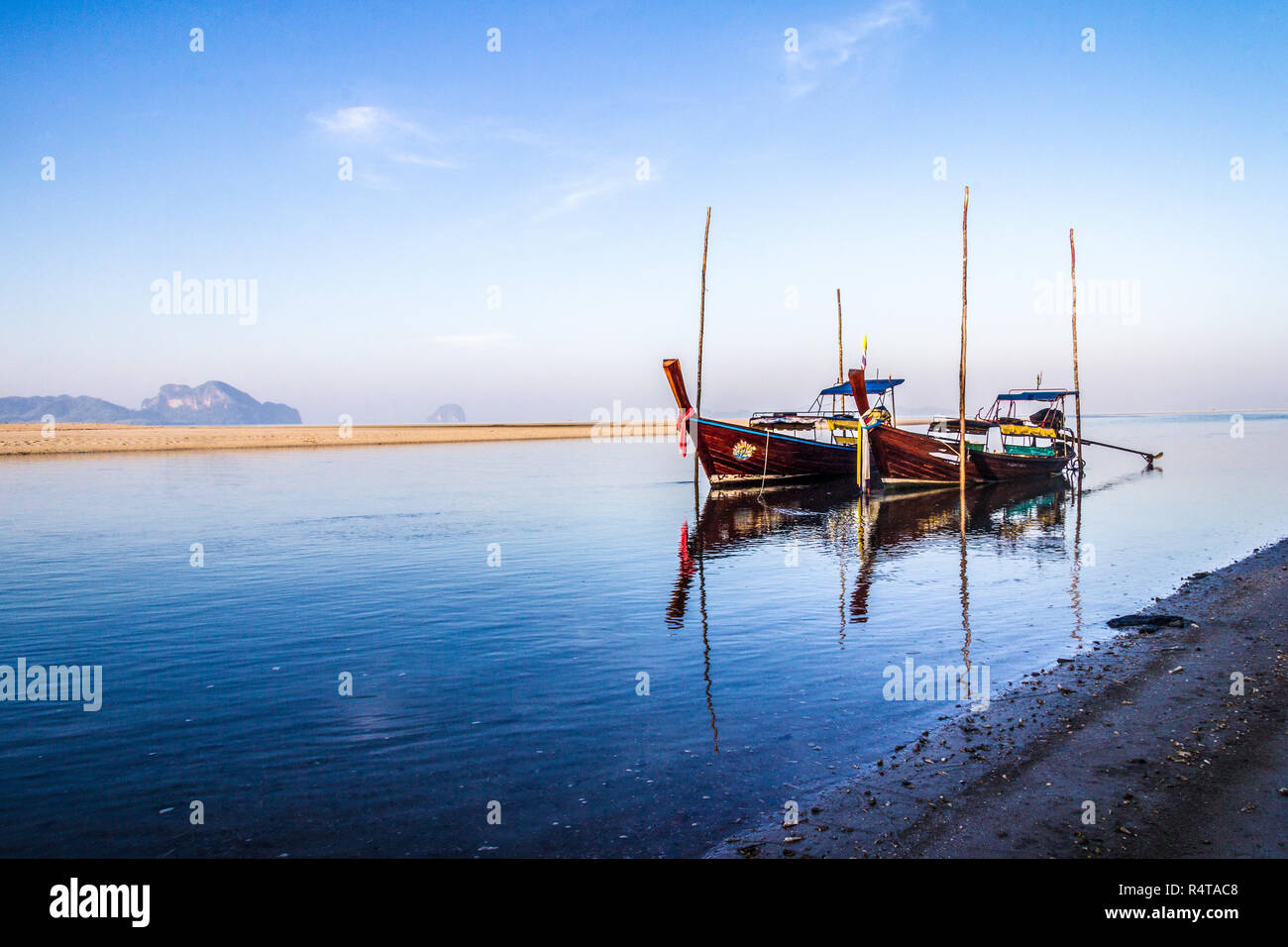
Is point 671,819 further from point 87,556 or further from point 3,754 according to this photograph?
point 87,556

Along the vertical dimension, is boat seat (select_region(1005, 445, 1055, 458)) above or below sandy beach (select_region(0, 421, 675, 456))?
below

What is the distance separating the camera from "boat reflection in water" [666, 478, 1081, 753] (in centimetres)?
1625

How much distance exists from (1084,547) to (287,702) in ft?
72.0

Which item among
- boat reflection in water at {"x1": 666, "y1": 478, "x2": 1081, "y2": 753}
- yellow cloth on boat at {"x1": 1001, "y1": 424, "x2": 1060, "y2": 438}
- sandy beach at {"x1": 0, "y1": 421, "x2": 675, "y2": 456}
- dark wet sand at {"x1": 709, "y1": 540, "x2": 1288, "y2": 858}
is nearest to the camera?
dark wet sand at {"x1": 709, "y1": 540, "x2": 1288, "y2": 858}

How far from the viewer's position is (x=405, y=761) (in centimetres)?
825

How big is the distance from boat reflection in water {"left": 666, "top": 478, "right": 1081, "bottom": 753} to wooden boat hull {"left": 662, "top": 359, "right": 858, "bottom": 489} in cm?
94

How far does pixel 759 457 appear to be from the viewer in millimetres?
40062

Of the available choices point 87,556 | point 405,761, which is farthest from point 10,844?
point 87,556

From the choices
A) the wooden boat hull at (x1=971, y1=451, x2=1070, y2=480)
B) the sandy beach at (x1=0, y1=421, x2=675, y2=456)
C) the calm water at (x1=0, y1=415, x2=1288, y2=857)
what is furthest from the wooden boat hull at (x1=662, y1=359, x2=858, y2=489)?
the sandy beach at (x1=0, y1=421, x2=675, y2=456)

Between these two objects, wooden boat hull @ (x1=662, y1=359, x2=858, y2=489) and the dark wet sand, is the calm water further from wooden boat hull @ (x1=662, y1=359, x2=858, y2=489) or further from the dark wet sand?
wooden boat hull @ (x1=662, y1=359, x2=858, y2=489)

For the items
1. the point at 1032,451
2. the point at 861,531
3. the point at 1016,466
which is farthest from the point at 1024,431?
A: the point at 861,531

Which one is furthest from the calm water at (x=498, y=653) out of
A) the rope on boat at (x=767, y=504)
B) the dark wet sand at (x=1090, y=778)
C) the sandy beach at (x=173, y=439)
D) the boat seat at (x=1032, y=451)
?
the sandy beach at (x=173, y=439)

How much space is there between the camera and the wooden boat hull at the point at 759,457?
128 ft
